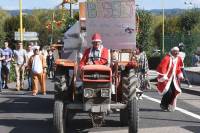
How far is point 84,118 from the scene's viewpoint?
1412 centimetres

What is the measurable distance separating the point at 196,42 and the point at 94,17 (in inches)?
946

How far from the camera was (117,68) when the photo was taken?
11953 mm

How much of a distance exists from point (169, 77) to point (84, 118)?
333 centimetres

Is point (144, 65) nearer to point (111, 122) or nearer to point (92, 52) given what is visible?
point (111, 122)

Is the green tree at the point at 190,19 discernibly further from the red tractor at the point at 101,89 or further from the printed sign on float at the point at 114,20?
the red tractor at the point at 101,89

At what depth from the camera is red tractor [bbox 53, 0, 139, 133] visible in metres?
11.0

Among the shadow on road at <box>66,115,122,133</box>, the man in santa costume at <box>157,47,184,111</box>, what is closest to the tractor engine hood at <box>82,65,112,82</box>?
the shadow on road at <box>66,115,122,133</box>

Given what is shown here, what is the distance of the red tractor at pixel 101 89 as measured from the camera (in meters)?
11.0

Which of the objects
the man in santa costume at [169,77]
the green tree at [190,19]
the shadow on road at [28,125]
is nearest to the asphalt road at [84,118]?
the shadow on road at [28,125]

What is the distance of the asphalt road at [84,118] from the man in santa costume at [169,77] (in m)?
0.46

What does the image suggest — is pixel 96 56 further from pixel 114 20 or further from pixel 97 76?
pixel 114 20

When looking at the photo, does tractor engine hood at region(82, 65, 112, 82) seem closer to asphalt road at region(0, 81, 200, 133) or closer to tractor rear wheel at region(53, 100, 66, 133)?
tractor rear wheel at region(53, 100, 66, 133)

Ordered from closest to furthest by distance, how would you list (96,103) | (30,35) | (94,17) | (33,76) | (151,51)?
1. (96,103)
2. (94,17)
3. (33,76)
4. (30,35)
5. (151,51)

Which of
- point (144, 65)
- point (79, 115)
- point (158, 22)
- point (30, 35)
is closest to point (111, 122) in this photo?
point (79, 115)
